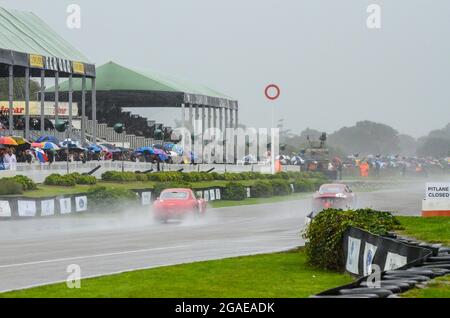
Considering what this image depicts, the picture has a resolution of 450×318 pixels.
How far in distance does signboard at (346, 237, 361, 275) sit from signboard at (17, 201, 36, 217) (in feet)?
68.6

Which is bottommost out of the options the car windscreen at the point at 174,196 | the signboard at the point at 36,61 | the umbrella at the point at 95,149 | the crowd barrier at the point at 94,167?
the car windscreen at the point at 174,196

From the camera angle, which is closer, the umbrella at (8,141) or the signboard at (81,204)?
the signboard at (81,204)

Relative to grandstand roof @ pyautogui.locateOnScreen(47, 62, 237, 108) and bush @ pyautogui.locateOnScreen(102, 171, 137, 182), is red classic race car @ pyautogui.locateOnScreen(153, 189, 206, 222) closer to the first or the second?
bush @ pyautogui.locateOnScreen(102, 171, 137, 182)

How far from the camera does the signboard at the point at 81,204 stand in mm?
42344

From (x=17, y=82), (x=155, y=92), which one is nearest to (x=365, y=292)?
(x=155, y=92)

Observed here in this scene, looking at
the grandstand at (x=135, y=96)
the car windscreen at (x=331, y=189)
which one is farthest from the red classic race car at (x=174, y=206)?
the grandstand at (x=135, y=96)

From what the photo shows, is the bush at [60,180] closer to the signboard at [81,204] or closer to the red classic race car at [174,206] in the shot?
the signboard at [81,204]

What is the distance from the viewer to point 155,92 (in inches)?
3939

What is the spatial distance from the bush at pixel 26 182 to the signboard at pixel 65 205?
2540 millimetres

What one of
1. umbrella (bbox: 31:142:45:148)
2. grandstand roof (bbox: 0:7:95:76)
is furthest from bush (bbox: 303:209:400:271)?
grandstand roof (bbox: 0:7:95:76)

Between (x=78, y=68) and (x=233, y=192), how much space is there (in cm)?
2086

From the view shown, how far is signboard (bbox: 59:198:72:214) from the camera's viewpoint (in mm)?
40750

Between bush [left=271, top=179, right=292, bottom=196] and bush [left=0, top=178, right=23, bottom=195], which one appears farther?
bush [left=271, top=179, right=292, bottom=196]

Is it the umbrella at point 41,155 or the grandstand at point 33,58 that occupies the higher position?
the grandstand at point 33,58
